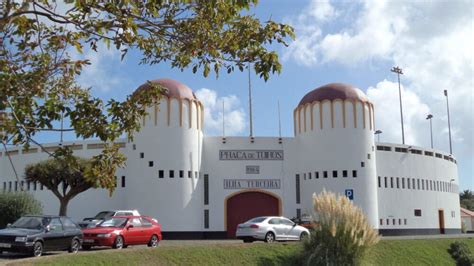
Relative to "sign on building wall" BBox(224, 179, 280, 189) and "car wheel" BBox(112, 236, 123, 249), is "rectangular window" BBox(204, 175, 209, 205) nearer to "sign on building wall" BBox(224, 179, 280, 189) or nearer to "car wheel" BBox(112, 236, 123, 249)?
"sign on building wall" BBox(224, 179, 280, 189)

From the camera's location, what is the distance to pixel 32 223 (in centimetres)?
1961

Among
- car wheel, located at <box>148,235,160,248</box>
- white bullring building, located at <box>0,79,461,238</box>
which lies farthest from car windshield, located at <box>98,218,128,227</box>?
white bullring building, located at <box>0,79,461,238</box>

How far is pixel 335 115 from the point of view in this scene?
40.3 meters

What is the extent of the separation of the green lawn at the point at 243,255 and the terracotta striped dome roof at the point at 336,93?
11.9 metres

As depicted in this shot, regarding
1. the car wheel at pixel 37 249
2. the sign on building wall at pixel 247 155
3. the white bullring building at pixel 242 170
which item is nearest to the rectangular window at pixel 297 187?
the white bullring building at pixel 242 170

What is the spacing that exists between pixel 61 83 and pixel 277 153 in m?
30.8

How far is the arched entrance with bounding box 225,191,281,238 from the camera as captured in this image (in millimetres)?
38906

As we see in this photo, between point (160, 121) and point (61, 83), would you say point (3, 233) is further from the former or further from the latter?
point (160, 121)

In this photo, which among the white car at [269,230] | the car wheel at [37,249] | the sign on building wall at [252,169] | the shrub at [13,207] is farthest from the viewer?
the sign on building wall at [252,169]

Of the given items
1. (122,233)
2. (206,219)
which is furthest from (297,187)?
(122,233)

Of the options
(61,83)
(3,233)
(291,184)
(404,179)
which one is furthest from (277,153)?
(61,83)

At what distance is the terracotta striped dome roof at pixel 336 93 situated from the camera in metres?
40.5

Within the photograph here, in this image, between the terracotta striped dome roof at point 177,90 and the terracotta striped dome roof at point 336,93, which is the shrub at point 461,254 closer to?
the terracotta striped dome roof at point 336,93

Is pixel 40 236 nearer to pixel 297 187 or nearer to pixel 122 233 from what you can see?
pixel 122 233
